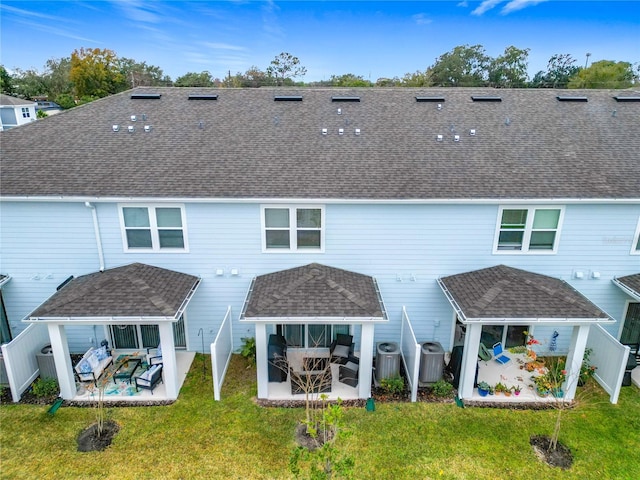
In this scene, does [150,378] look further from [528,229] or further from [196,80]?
[196,80]

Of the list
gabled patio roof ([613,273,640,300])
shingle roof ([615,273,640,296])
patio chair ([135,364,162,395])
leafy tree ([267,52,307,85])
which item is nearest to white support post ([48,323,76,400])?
patio chair ([135,364,162,395])

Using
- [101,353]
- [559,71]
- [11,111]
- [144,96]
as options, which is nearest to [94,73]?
[11,111]

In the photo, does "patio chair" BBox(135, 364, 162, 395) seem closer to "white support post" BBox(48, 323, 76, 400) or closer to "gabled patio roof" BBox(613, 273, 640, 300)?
"white support post" BBox(48, 323, 76, 400)

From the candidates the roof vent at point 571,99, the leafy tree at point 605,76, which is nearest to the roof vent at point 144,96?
the roof vent at point 571,99

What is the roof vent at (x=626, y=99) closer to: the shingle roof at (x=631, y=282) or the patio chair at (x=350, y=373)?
the shingle roof at (x=631, y=282)

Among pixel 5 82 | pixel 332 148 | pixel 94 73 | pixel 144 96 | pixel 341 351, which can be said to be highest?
pixel 94 73

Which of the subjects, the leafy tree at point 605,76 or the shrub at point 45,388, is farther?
the leafy tree at point 605,76

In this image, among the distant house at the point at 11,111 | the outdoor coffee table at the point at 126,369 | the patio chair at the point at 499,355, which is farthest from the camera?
the distant house at the point at 11,111

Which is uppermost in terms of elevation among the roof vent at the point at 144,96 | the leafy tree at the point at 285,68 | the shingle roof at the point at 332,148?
the leafy tree at the point at 285,68
